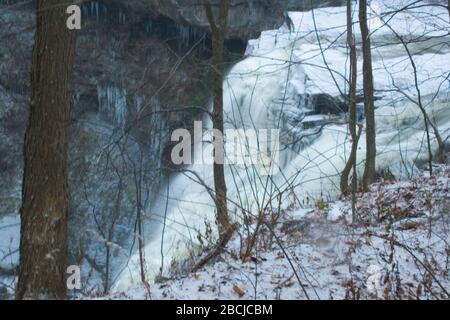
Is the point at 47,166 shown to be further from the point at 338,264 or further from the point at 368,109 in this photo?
the point at 368,109

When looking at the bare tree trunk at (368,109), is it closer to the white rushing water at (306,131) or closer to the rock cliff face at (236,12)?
the white rushing water at (306,131)

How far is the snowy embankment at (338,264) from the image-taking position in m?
3.63

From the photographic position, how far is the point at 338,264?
410 centimetres

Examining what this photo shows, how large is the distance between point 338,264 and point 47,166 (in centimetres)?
210

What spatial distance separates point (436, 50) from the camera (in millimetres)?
13445

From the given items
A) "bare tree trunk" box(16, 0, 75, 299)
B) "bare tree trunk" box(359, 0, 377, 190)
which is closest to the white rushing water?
"bare tree trunk" box(359, 0, 377, 190)

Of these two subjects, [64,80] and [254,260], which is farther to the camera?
[254,260]

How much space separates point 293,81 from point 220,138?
703cm

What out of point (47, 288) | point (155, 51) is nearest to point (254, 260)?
point (47, 288)

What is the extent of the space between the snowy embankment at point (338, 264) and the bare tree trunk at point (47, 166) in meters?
0.52

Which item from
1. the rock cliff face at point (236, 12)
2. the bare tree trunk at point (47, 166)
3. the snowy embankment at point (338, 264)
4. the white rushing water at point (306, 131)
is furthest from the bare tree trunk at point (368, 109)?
the rock cliff face at point (236, 12)

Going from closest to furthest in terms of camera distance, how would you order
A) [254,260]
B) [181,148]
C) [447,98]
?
[254,260], [447,98], [181,148]

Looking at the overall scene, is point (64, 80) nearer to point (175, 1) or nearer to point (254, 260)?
point (254, 260)

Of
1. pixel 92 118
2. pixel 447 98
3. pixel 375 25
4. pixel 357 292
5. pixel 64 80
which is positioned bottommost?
pixel 357 292
